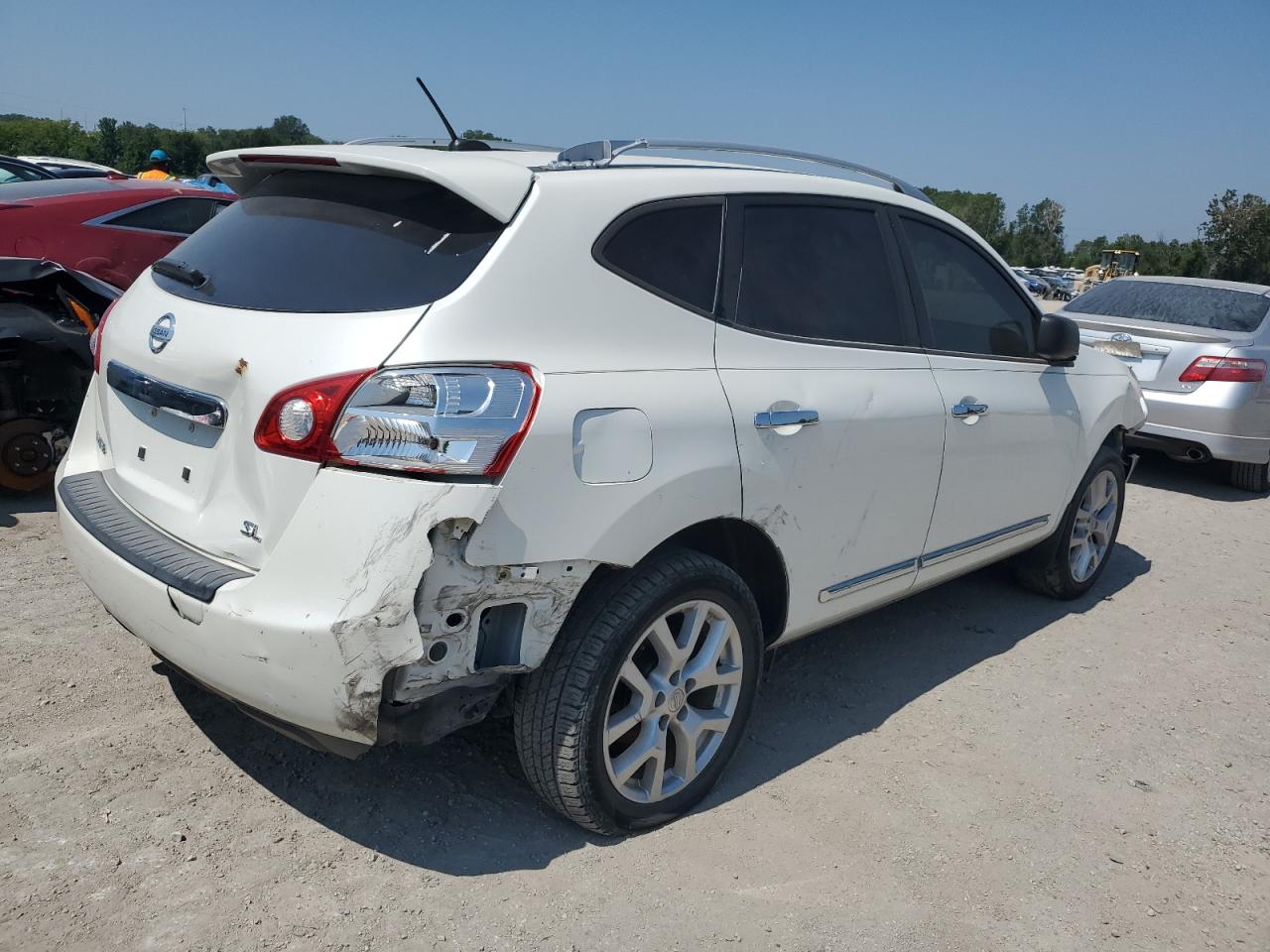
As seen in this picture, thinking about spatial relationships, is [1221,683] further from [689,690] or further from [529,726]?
[529,726]

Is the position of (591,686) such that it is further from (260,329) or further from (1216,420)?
(1216,420)

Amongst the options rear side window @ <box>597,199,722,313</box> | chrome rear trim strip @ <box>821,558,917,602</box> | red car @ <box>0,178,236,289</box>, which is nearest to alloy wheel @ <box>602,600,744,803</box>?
chrome rear trim strip @ <box>821,558,917,602</box>

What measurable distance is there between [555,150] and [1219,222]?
4465 cm

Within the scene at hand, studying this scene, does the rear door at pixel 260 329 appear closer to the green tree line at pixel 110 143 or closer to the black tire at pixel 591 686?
the black tire at pixel 591 686

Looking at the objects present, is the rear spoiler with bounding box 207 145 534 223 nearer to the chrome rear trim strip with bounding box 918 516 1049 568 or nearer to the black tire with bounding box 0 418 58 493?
the chrome rear trim strip with bounding box 918 516 1049 568

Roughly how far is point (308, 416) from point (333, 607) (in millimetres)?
442

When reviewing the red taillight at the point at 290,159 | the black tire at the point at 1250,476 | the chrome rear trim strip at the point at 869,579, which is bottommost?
the black tire at the point at 1250,476

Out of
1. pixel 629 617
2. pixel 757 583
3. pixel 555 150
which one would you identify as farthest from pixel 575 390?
pixel 555 150

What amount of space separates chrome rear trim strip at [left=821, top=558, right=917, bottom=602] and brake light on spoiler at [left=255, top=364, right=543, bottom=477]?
1.44 meters

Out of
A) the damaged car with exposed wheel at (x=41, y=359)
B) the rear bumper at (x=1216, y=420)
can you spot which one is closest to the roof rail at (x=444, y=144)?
the damaged car with exposed wheel at (x=41, y=359)

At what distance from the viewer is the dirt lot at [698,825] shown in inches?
99.4

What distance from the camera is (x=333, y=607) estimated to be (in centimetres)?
225

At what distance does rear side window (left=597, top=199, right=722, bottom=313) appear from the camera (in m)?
2.78

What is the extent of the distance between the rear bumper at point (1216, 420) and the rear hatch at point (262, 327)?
21.2 ft
